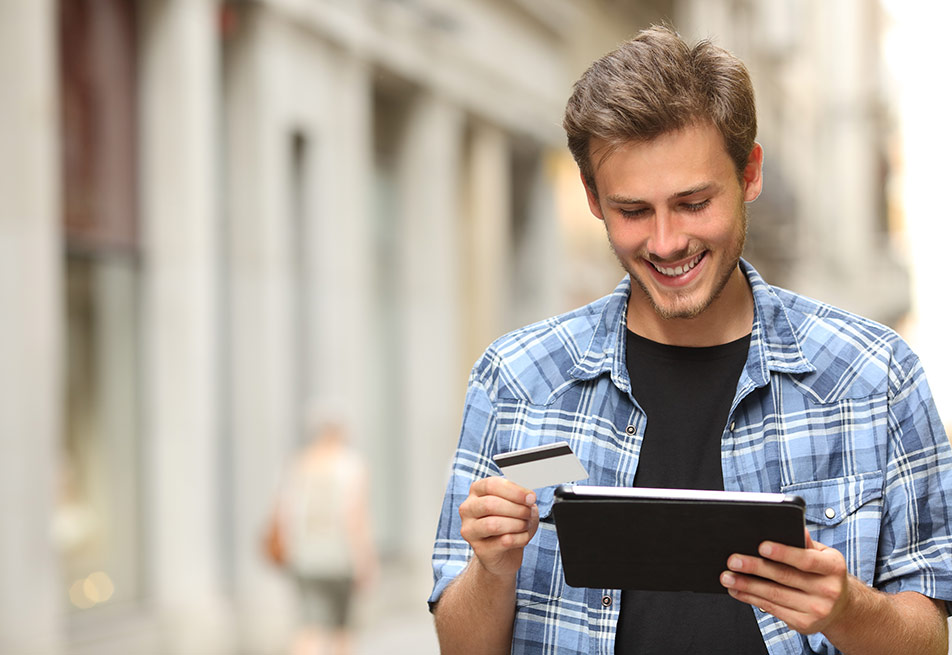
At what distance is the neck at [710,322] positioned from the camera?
9.02 ft

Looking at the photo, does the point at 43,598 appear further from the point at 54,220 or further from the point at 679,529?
the point at 679,529

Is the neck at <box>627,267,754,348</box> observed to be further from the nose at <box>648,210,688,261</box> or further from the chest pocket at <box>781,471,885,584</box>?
the chest pocket at <box>781,471,885,584</box>

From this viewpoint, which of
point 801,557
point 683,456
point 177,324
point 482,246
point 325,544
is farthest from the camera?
point 482,246

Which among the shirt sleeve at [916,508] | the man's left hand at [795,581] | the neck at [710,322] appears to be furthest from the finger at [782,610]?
the neck at [710,322]

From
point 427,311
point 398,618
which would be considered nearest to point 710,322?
point 398,618

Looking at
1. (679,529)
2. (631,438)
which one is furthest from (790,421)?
(679,529)

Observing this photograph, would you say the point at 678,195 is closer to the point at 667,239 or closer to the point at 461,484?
the point at 667,239

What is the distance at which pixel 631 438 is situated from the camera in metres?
2.70

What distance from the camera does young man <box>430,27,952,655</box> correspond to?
2.58 metres

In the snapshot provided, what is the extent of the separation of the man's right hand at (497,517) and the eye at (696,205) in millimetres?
592

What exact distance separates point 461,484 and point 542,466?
369 millimetres

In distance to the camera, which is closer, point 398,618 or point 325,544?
point 325,544

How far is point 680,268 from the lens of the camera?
2.64 m

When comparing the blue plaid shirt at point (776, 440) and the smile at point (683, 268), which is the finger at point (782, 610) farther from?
the smile at point (683, 268)
